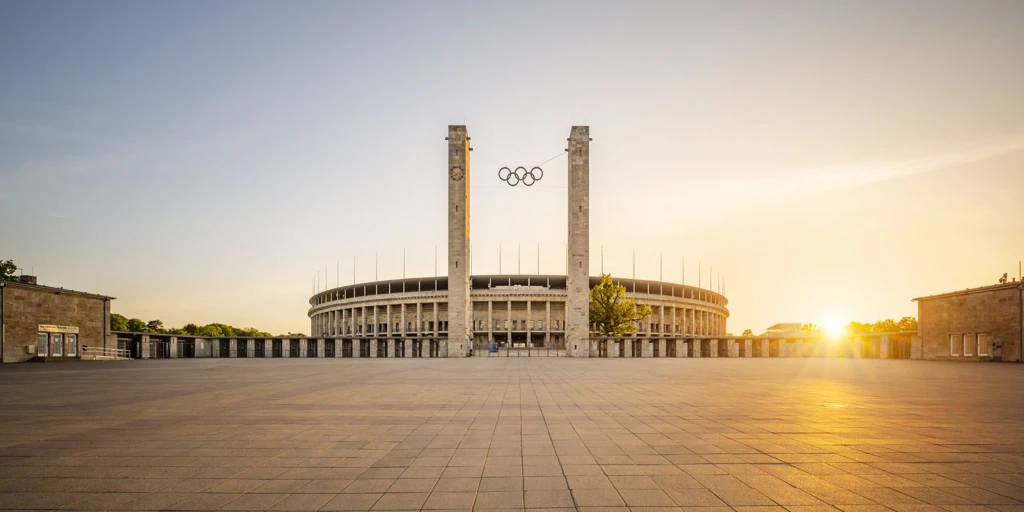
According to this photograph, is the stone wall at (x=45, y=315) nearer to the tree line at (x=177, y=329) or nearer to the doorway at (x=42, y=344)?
the doorway at (x=42, y=344)

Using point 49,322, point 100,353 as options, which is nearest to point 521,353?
point 100,353

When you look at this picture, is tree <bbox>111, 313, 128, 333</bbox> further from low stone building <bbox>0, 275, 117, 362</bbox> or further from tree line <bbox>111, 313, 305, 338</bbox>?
low stone building <bbox>0, 275, 117, 362</bbox>

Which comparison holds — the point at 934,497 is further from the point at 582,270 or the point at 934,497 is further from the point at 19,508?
the point at 582,270

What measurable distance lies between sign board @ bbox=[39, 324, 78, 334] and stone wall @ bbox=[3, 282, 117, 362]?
0.22m

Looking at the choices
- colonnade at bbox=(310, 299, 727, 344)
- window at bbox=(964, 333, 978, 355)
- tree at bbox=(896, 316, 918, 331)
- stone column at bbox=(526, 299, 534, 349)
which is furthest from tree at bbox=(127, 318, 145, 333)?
tree at bbox=(896, 316, 918, 331)

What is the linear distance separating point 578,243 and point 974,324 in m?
29.6

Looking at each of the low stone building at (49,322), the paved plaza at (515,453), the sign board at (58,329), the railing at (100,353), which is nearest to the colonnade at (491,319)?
the railing at (100,353)

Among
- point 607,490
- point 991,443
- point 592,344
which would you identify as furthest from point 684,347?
point 607,490

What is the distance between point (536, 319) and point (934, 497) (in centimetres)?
9984

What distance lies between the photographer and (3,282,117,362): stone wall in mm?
38781

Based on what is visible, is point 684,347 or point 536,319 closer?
point 684,347

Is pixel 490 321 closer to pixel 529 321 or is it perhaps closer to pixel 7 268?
pixel 529 321

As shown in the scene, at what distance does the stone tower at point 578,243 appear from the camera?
57500 millimetres

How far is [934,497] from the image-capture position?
6.23m
